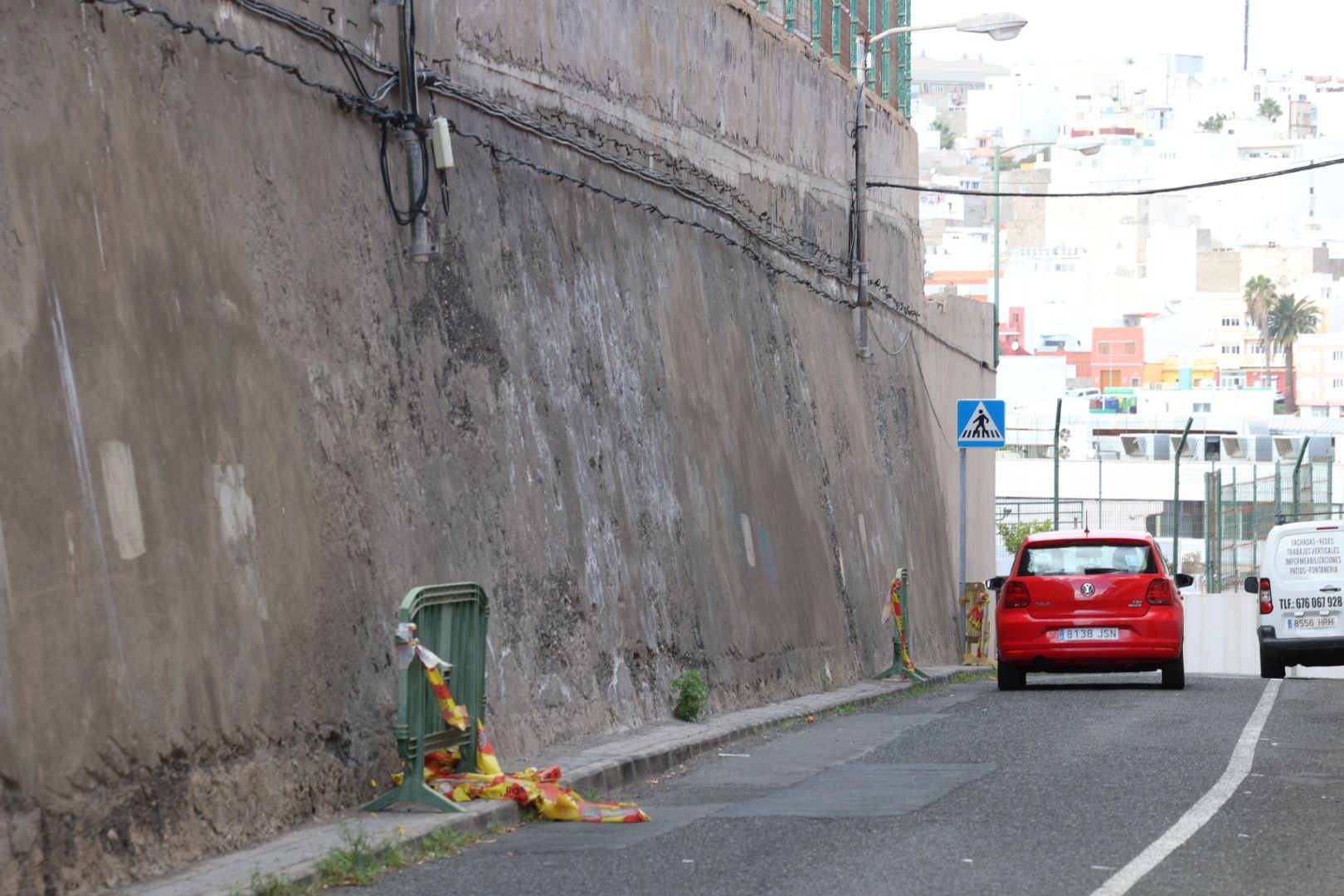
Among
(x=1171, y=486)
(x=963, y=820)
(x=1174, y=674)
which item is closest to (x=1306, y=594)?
(x=1174, y=674)

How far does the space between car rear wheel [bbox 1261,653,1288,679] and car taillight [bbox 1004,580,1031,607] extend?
→ 674 centimetres

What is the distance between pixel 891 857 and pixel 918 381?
924 inches

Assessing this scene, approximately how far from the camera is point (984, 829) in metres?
9.69

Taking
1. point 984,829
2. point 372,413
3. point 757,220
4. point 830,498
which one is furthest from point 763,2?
point 984,829

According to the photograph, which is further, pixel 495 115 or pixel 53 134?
pixel 495 115

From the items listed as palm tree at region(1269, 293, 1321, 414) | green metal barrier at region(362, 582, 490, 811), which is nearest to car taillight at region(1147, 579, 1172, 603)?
green metal barrier at region(362, 582, 490, 811)

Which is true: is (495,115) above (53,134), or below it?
above

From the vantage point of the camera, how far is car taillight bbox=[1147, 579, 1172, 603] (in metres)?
20.0

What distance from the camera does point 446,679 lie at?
1026 cm

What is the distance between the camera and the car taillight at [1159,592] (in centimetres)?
2000

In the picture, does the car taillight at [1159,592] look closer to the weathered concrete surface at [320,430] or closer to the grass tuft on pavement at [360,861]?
the weathered concrete surface at [320,430]

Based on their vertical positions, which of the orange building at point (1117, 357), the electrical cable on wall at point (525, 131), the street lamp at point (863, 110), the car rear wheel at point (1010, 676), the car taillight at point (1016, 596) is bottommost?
the car rear wheel at point (1010, 676)

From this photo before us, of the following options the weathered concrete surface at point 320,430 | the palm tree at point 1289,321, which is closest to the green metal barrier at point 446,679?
the weathered concrete surface at point 320,430

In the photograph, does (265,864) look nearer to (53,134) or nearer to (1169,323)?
(53,134)
